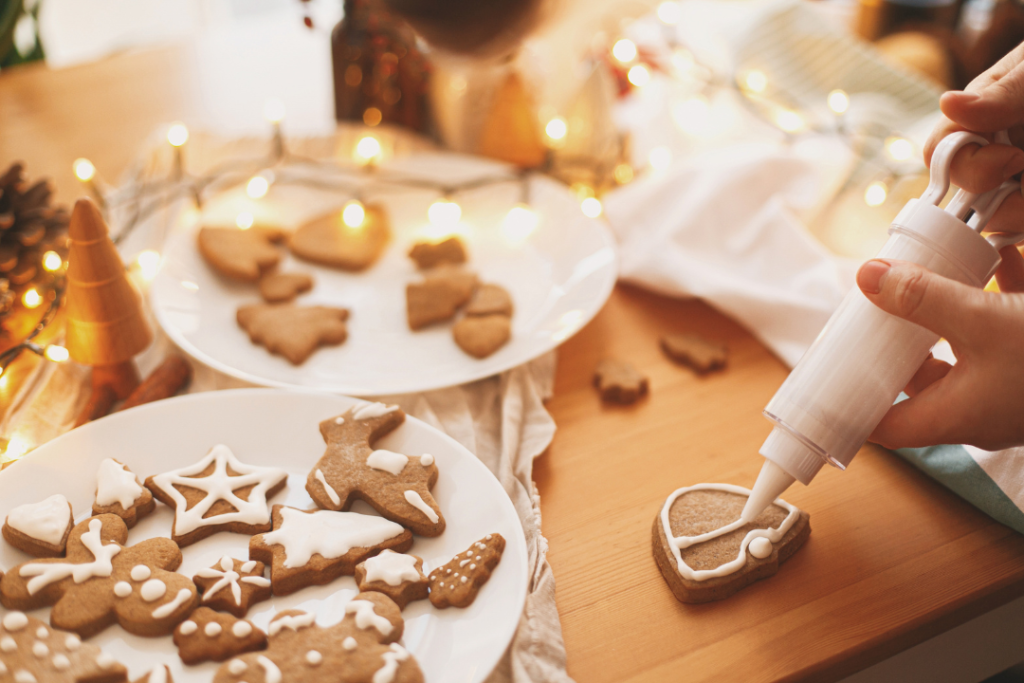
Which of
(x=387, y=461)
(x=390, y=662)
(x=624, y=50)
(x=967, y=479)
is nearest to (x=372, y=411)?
(x=387, y=461)

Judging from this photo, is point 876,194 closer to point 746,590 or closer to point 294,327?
point 746,590

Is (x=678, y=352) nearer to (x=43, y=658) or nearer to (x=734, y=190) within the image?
(x=734, y=190)

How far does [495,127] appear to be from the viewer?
1.28 m

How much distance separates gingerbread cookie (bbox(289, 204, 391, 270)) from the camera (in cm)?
108

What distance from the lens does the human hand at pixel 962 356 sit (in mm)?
607

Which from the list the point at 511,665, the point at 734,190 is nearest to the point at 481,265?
the point at 734,190

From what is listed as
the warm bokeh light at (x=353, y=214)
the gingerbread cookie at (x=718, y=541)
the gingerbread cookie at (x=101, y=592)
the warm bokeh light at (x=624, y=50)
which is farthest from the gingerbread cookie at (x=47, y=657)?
the warm bokeh light at (x=624, y=50)

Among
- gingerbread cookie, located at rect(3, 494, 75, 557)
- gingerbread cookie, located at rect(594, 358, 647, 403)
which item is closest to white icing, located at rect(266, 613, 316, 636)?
gingerbread cookie, located at rect(3, 494, 75, 557)

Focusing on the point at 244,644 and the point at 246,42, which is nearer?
the point at 244,644

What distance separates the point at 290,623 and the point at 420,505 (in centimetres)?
15

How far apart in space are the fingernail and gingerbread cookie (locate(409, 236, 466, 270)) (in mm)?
607

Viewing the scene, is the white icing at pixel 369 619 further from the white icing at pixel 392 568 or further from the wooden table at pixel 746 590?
the wooden table at pixel 746 590

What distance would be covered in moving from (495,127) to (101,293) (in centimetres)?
72

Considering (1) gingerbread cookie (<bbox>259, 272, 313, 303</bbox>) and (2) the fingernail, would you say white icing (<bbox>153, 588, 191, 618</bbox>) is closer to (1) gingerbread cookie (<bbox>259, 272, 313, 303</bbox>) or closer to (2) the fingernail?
(1) gingerbread cookie (<bbox>259, 272, 313, 303</bbox>)
